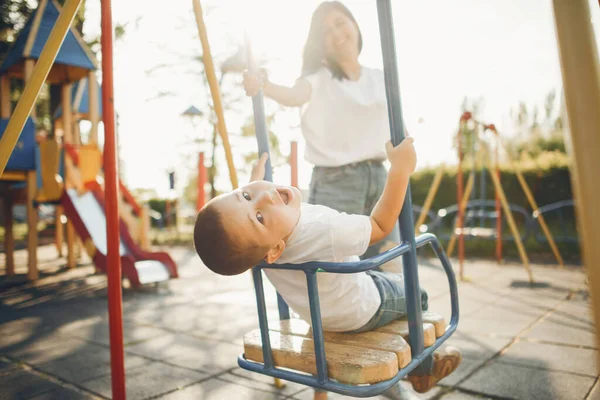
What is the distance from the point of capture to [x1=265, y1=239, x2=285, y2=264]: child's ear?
1285 millimetres

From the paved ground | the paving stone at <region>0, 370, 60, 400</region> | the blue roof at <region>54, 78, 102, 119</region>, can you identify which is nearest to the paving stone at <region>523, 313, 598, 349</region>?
the paved ground

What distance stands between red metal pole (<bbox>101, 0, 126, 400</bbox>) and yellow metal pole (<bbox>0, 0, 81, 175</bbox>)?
0.20m

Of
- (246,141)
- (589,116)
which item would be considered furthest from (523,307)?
(246,141)

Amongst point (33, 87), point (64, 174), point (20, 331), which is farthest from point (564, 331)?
point (64, 174)

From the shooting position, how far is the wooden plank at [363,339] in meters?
1.27

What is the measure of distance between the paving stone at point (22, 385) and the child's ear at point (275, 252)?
5.04 ft

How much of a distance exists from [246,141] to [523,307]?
11.4m

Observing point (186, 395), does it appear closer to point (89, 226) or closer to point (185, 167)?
point (89, 226)

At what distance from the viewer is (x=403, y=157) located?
1.29 meters

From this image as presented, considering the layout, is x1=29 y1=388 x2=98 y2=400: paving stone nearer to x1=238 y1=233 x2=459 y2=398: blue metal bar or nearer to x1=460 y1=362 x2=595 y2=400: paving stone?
x1=238 y1=233 x2=459 y2=398: blue metal bar

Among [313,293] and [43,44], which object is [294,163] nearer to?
[313,293]

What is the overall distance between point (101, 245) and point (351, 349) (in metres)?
4.54

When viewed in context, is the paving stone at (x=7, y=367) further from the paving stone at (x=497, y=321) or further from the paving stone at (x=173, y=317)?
the paving stone at (x=497, y=321)

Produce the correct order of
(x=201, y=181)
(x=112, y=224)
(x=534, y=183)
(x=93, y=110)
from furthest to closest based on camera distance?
(x=534, y=183) < (x=201, y=181) < (x=93, y=110) < (x=112, y=224)
